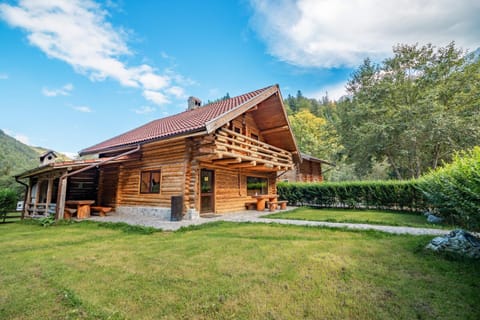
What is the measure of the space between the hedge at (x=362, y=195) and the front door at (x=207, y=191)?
758cm

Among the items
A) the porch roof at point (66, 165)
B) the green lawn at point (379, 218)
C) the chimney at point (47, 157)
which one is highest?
the chimney at point (47, 157)

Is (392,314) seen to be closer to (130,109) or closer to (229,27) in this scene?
(229,27)

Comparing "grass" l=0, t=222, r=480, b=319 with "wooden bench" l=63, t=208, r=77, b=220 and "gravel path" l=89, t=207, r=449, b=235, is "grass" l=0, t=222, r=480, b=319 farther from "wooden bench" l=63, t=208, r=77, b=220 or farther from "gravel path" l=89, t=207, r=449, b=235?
"wooden bench" l=63, t=208, r=77, b=220

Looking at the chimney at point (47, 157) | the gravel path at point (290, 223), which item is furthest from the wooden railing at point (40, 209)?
the chimney at point (47, 157)

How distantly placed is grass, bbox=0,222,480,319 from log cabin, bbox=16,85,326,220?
3.97 metres

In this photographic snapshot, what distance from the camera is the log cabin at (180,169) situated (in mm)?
8555

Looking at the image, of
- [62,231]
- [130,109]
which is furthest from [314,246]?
[130,109]

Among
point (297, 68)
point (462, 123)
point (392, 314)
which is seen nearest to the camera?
point (392, 314)

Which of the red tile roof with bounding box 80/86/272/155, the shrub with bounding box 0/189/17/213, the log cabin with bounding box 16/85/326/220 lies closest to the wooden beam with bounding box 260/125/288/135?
the log cabin with bounding box 16/85/326/220

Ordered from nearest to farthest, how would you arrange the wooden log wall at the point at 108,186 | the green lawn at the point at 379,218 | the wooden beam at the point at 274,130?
the green lawn at the point at 379,218 → the wooden log wall at the point at 108,186 → the wooden beam at the point at 274,130

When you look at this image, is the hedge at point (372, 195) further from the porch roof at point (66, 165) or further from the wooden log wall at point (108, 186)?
the porch roof at point (66, 165)

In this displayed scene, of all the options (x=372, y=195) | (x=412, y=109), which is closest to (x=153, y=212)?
(x=372, y=195)

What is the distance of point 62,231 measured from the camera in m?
6.85

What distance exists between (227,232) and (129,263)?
9.66 ft
